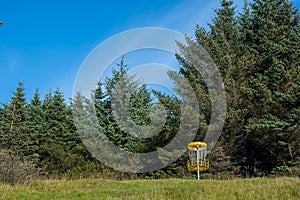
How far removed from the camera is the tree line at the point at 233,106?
16.0 m

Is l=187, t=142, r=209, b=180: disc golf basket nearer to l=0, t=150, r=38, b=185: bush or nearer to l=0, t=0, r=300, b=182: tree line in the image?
l=0, t=0, r=300, b=182: tree line

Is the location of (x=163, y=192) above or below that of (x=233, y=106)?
below

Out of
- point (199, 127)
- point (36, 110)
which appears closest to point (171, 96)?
point (199, 127)

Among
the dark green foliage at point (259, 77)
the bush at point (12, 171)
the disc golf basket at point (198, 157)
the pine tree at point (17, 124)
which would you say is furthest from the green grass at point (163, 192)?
the pine tree at point (17, 124)

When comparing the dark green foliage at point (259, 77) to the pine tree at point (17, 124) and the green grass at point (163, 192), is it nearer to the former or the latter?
the green grass at point (163, 192)

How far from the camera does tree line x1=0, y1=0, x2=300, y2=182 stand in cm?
1595

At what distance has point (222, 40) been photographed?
1959 centimetres

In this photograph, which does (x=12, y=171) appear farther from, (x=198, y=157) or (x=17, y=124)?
(x=17, y=124)

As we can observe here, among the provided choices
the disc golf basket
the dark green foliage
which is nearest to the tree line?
the dark green foliage

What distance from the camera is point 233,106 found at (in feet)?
55.0

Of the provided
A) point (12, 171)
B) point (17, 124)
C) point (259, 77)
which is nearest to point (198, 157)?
point (259, 77)

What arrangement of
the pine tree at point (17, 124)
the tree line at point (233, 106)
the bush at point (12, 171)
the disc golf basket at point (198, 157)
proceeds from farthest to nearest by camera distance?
the pine tree at point (17, 124) < the tree line at point (233, 106) < the disc golf basket at point (198, 157) < the bush at point (12, 171)

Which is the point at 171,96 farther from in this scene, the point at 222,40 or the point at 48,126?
the point at 48,126

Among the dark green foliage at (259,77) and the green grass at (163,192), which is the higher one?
the dark green foliage at (259,77)
